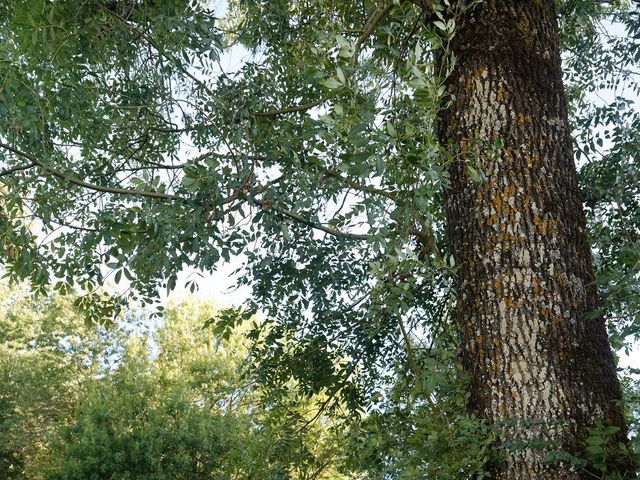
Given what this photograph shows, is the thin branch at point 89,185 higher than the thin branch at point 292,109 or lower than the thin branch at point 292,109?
lower

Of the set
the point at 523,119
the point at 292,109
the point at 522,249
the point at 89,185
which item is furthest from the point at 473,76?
the point at 292,109

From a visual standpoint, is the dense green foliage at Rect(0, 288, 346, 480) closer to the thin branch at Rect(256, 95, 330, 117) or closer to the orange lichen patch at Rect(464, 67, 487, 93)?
the thin branch at Rect(256, 95, 330, 117)

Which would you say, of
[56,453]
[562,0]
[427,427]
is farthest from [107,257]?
[56,453]

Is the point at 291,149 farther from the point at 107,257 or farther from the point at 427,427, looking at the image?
the point at 427,427

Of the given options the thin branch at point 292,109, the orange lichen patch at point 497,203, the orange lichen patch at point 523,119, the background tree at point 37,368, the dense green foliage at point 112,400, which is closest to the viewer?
the orange lichen patch at point 497,203

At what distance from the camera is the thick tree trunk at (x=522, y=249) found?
3215mm

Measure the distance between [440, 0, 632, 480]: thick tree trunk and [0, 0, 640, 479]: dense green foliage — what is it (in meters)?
0.12

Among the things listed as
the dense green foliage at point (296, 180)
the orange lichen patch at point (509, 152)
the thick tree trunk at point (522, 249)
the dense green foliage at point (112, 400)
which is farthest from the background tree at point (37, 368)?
the orange lichen patch at point (509, 152)

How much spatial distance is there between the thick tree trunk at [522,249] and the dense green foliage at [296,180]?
117 mm

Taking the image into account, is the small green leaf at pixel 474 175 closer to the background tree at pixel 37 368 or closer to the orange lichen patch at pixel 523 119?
the orange lichen patch at pixel 523 119

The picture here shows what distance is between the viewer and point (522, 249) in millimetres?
3383

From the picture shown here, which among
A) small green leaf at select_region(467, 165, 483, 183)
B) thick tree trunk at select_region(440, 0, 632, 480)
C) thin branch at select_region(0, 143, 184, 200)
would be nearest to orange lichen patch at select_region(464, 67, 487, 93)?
thick tree trunk at select_region(440, 0, 632, 480)

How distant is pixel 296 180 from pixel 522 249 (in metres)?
1.70

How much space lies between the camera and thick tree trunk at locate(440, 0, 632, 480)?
321cm
